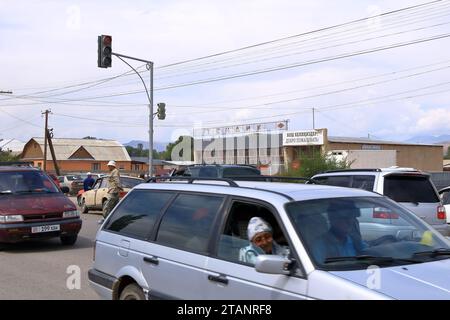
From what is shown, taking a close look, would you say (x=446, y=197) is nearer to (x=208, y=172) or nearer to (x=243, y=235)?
(x=208, y=172)

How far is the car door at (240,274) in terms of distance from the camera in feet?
12.3

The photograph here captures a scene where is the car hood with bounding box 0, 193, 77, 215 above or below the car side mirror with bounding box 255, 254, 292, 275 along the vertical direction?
below

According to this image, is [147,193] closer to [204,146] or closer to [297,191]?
[297,191]

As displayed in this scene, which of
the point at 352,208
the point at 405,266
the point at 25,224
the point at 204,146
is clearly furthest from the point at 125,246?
the point at 204,146

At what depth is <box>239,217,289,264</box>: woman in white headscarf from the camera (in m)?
4.19

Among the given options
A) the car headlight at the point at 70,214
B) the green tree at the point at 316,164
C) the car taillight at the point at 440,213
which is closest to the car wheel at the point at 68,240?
the car headlight at the point at 70,214

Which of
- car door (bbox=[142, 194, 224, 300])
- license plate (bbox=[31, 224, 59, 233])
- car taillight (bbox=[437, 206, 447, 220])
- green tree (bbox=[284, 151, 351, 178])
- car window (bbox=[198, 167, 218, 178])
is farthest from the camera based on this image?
green tree (bbox=[284, 151, 351, 178])

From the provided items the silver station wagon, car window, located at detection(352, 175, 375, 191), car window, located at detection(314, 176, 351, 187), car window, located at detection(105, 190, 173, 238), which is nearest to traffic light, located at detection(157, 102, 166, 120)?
car window, located at detection(314, 176, 351, 187)

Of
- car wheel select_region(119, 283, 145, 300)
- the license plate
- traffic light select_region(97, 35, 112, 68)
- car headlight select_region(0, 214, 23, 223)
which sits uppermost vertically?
traffic light select_region(97, 35, 112, 68)

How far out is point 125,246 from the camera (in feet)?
17.6

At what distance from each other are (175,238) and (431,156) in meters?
69.4

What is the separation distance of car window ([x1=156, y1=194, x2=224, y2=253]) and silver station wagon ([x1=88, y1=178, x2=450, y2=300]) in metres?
0.01

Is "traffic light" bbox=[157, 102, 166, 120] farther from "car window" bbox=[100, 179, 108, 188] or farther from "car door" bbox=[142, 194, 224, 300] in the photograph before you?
"car door" bbox=[142, 194, 224, 300]

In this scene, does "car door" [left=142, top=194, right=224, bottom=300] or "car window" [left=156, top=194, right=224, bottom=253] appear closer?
"car door" [left=142, top=194, right=224, bottom=300]
